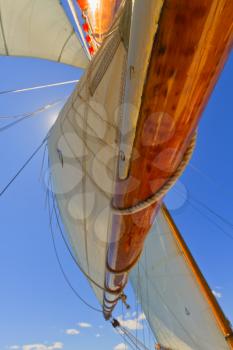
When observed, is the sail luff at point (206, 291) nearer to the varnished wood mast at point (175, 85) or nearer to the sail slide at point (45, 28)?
the varnished wood mast at point (175, 85)

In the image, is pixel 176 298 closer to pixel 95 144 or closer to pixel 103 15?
pixel 95 144

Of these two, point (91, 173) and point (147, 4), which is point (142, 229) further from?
point (147, 4)

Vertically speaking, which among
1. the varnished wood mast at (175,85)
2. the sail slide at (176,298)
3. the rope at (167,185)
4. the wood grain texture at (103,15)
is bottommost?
the sail slide at (176,298)

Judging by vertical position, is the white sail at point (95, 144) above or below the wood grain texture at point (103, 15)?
below

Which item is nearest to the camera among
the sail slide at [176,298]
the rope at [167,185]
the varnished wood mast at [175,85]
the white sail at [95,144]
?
the varnished wood mast at [175,85]

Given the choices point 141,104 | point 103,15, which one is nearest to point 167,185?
point 141,104

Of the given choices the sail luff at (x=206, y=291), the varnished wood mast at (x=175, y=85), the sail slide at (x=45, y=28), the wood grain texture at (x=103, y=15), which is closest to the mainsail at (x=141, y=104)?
the varnished wood mast at (x=175, y=85)

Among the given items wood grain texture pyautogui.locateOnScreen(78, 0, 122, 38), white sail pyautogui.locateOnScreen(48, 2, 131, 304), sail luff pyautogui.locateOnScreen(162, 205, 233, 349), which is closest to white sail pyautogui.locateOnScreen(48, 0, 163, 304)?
white sail pyautogui.locateOnScreen(48, 2, 131, 304)

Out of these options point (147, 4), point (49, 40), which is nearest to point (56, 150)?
point (147, 4)
